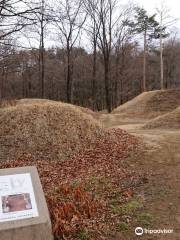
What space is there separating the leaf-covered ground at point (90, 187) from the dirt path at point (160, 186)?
0.23 metres

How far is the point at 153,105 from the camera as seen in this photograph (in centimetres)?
2406

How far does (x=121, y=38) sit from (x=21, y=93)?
50.4 ft

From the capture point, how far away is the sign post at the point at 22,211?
4172 mm

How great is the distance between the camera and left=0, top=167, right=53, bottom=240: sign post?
4.17 metres

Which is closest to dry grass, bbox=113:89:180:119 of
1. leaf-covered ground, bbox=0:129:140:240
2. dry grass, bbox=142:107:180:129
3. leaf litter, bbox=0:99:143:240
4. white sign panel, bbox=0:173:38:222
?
dry grass, bbox=142:107:180:129

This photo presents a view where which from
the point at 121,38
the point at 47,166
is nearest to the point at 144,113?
the point at 121,38

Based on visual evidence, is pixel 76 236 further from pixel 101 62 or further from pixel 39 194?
pixel 101 62

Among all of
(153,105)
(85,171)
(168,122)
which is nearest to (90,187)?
(85,171)

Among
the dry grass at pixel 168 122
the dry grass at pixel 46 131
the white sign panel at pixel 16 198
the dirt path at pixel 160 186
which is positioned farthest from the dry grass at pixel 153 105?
the white sign panel at pixel 16 198

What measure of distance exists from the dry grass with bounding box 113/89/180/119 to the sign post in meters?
18.3

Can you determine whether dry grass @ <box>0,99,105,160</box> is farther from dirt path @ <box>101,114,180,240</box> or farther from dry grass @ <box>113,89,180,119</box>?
dry grass @ <box>113,89,180,119</box>

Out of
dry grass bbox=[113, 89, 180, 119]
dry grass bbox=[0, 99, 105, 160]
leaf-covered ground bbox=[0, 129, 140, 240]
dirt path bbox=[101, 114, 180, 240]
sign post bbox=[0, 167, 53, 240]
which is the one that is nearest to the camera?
sign post bbox=[0, 167, 53, 240]

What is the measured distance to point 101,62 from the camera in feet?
135

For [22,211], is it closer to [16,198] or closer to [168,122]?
[16,198]
